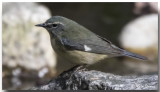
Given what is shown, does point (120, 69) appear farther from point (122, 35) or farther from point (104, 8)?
point (104, 8)

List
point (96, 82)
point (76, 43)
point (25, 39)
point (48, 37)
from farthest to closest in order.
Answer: point (48, 37), point (25, 39), point (76, 43), point (96, 82)

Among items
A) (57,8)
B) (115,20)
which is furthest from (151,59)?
(57,8)

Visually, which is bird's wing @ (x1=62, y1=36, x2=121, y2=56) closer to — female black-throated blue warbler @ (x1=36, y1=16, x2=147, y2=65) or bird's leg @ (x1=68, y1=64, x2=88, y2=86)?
female black-throated blue warbler @ (x1=36, y1=16, x2=147, y2=65)

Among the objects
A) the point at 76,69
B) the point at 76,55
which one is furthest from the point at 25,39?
the point at 76,55

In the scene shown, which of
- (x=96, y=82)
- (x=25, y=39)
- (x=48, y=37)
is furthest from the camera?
(x=48, y=37)

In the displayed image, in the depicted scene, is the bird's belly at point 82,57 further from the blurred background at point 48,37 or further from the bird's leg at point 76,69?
the blurred background at point 48,37

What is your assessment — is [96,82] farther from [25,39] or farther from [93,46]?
[25,39]

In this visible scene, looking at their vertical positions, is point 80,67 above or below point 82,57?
below
